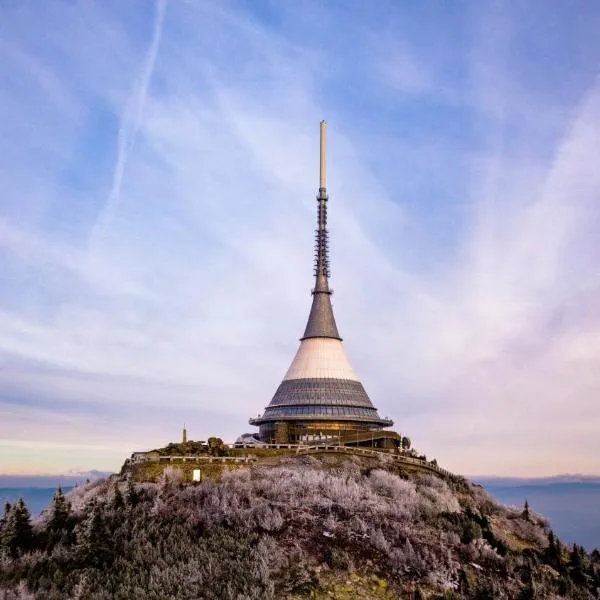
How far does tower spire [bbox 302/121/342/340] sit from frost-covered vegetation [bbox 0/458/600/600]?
25107mm

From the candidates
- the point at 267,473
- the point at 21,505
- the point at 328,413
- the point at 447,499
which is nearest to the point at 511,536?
the point at 447,499

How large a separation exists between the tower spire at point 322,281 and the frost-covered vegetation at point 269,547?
25107 mm

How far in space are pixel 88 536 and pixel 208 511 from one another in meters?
5.62

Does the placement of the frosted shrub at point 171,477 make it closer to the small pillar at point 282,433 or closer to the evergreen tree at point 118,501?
the evergreen tree at point 118,501

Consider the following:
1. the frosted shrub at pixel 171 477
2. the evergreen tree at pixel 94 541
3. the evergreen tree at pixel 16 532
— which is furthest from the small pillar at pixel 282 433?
the evergreen tree at pixel 16 532

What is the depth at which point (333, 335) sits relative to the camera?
62844 millimetres

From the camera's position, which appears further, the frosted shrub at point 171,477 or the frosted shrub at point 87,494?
the frosted shrub at point 171,477

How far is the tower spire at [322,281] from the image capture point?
63.1 meters

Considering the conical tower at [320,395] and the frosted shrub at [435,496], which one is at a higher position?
the conical tower at [320,395]

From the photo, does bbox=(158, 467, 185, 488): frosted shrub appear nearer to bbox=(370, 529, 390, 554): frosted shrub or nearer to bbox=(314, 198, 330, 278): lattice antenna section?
bbox=(370, 529, 390, 554): frosted shrub

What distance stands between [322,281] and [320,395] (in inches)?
527

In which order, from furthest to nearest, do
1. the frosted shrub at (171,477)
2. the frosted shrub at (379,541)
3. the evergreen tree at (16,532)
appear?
the frosted shrub at (171,477) → the evergreen tree at (16,532) → the frosted shrub at (379,541)

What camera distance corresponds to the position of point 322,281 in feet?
217

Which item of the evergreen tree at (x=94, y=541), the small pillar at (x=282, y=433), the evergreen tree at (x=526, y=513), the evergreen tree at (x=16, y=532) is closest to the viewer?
the evergreen tree at (x=94, y=541)
